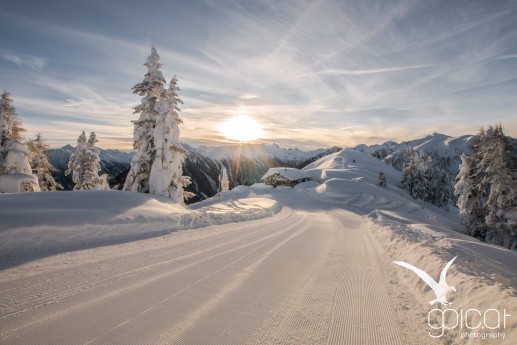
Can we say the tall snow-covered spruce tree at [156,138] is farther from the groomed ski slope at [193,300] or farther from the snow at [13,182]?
the groomed ski slope at [193,300]

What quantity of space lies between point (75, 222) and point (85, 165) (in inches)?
1073

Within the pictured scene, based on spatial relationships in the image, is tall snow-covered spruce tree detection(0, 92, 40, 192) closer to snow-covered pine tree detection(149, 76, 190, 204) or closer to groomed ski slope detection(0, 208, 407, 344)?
snow-covered pine tree detection(149, 76, 190, 204)

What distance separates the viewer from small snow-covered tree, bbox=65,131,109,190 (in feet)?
110

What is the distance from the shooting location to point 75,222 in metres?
10.5

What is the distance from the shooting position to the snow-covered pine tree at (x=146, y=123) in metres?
22.9

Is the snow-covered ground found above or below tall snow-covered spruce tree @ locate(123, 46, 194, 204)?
below

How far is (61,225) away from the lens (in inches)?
389

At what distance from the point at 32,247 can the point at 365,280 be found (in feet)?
30.8

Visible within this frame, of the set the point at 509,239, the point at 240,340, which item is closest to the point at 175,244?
the point at 240,340

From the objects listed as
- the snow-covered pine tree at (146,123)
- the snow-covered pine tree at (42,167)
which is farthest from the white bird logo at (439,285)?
the snow-covered pine tree at (42,167)

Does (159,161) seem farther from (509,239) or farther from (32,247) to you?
(509,239)

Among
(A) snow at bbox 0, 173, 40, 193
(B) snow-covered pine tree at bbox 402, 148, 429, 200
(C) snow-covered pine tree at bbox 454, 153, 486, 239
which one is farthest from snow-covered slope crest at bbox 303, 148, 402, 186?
(A) snow at bbox 0, 173, 40, 193

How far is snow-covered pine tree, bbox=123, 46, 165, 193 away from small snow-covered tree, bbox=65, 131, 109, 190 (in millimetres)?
13330

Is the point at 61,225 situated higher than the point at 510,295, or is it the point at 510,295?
the point at 510,295
